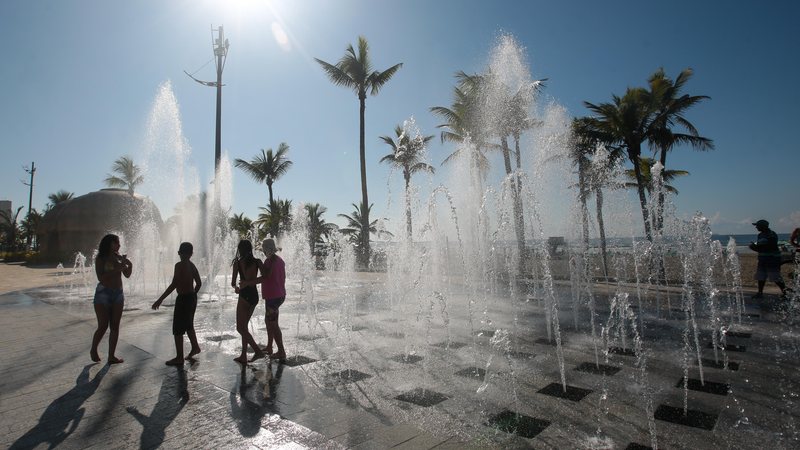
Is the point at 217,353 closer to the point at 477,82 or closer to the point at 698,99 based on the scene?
A: the point at 698,99

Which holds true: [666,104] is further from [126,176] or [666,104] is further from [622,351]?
[126,176]

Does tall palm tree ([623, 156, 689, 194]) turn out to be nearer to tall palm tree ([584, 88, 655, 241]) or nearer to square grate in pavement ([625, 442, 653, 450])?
tall palm tree ([584, 88, 655, 241])

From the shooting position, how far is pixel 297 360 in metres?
5.33

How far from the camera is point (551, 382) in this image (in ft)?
14.1

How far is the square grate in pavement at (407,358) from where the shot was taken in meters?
5.21

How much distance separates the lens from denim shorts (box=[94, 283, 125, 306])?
5.21 m

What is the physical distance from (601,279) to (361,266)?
44.4 feet

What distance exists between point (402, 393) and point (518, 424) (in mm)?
1145

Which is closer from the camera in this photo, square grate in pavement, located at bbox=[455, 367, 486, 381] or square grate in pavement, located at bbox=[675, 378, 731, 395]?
square grate in pavement, located at bbox=[675, 378, 731, 395]

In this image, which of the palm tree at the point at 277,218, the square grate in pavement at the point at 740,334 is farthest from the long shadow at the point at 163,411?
the palm tree at the point at 277,218

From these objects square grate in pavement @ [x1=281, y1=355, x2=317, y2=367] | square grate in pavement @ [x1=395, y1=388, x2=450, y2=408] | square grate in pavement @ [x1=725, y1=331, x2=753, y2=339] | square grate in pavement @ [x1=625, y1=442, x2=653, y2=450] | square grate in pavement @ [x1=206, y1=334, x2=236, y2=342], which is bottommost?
square grate in pavement @ [x1=625, y1=442, x2=653, y2=450]

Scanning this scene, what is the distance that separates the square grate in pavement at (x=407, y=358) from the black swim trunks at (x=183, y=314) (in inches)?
97.1

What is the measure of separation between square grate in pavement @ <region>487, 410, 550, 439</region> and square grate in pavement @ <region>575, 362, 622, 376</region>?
156 cm

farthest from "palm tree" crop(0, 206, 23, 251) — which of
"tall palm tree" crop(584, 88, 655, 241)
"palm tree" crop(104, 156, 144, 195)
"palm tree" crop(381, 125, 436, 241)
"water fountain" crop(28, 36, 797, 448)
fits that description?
"tall palm tree" crop(584, 88, 655, 241)
